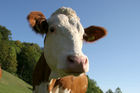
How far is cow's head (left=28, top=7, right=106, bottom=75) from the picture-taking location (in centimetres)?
325

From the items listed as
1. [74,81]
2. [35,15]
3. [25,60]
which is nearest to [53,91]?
[74,81]

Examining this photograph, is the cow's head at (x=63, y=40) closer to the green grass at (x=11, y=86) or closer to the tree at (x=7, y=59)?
the green grass at (x=11, y=86)

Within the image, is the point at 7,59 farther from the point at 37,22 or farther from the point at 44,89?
the point at 37,22

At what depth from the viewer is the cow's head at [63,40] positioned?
3.25m

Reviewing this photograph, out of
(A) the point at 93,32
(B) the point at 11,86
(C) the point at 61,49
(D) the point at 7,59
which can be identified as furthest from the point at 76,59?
(D) the point at 7,59

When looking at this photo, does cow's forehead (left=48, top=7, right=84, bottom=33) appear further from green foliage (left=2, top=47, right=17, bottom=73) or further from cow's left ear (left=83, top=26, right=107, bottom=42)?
green foliage (left=2, top=47, right=17, bottom=73)

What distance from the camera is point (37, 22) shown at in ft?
14.0

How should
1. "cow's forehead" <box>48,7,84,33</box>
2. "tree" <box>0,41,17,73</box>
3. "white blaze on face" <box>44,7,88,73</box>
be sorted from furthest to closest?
"tree" <box>0,41,17,73</box> → "cow's forehead" <box>48,7,84,33</box> → "white blaze on face" <box>44,7,88,73</box>

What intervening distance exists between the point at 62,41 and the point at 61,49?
0.19m

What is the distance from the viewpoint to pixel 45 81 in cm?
451

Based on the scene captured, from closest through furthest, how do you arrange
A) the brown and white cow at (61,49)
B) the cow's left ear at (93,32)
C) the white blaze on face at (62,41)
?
1. the brown and white cow at (61,49)
2. the white blaze on face at (62,41)
3. the cow's left ear at (93,32)

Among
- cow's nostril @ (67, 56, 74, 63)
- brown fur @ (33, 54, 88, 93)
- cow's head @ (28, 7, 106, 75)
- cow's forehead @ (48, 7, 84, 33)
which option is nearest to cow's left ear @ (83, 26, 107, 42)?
cow's head @ (28, 7, 106, 75)

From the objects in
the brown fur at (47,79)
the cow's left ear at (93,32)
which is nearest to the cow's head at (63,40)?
the cow's left ear at (93,32)

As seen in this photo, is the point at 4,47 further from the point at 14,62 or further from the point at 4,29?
the point at 4,29
